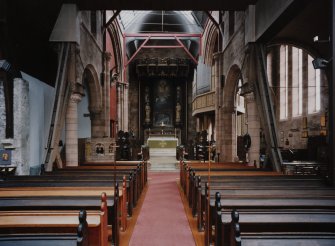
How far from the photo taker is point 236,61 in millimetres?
12148

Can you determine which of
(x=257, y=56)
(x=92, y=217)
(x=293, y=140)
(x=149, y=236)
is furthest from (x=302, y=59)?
(x=92, y=217)

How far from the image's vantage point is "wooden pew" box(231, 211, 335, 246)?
10.2 ft

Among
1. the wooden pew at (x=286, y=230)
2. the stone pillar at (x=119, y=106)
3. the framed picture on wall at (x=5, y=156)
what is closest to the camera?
the wooden pew at (x=286, y=230)

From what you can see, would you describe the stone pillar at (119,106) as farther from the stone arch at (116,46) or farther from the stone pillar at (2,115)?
the stone pillar at (2,115)

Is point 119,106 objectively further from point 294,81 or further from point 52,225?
point 52,225

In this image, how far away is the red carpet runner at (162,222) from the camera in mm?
5074

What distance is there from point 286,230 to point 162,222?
300 centimetres

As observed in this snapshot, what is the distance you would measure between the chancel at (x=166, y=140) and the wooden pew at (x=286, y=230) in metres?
0.01

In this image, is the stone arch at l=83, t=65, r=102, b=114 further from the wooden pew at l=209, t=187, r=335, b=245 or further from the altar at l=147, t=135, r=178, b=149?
the wooden pew at l=209, t=187, r=335, b=245

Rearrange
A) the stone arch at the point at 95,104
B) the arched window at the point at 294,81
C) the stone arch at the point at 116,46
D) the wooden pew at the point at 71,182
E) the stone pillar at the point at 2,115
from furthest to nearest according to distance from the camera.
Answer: the stone arch at the point at 116,46 < the stone arch at the point at 95,104 < the arched window at the point at 294,81 < the stone pillar at the point at 2,115 < the wooden pew at the point at 71,182

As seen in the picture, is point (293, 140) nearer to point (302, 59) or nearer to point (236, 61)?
point (302, 59)

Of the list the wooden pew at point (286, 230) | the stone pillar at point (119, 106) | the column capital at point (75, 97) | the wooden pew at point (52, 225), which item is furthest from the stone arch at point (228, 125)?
the wooden pew at point (52, 225)

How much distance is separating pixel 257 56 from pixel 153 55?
17.7 meters

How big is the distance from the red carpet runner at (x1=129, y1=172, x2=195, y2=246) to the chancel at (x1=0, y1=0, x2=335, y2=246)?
0.03 m
